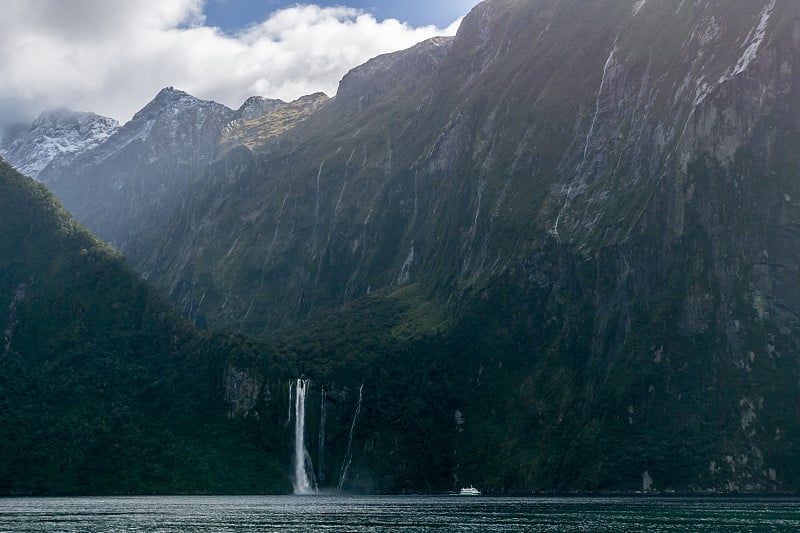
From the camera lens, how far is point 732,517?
138875 millimetres

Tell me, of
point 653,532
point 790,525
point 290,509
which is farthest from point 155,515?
point 790,525

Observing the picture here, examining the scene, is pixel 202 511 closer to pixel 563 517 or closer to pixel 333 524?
pixel 333 524

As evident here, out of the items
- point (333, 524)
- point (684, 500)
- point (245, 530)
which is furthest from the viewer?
point (684, 500)

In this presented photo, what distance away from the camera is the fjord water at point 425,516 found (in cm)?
12450

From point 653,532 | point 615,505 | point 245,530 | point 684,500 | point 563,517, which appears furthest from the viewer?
point 684,500

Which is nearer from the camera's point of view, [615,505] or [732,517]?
[732,517]

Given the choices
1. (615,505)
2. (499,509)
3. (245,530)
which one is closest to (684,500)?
(615,505)

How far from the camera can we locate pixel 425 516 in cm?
14950

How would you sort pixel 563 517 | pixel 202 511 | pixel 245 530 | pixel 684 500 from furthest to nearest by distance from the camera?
pixel 684 500, pixel 202 511, pixel 563 517, pixel 245 530

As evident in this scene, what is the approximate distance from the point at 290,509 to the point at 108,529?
54251 mm

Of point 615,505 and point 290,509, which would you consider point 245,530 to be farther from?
point 615,505

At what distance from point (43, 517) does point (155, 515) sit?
1465 centimetres

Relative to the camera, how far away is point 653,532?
115250 mm

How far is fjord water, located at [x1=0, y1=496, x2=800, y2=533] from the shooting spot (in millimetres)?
124500
